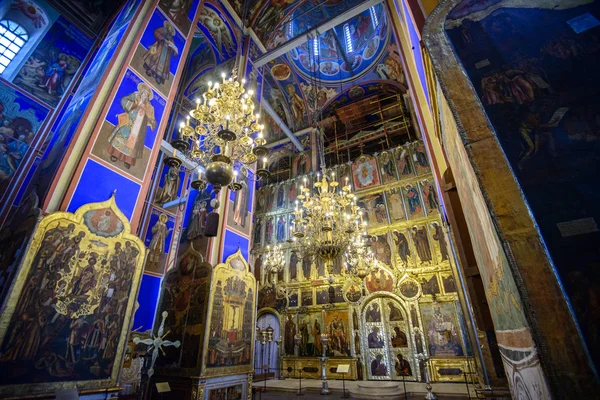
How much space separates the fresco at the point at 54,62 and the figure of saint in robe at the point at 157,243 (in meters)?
5.92

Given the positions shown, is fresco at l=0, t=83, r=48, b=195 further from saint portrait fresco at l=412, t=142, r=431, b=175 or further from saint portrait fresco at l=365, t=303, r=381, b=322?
saint portrait fresco at l=412, t=142, r=431, b=175

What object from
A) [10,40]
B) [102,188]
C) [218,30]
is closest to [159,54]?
[102,188]

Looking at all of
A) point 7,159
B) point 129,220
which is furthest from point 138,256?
point 7,159

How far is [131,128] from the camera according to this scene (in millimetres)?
4969

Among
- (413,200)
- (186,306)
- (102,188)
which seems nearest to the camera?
(102,188)

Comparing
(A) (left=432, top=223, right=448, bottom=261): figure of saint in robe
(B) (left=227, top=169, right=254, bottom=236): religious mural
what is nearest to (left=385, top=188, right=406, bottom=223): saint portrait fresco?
(A) (left=432, top=223, right=448, bottom=261): figure of saint in robe

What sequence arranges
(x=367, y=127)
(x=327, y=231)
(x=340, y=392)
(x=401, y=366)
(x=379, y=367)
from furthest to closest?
(x=367, y=127) < (x=379, y=367) < (x=401, y=366) < (x=340, y=392) < (x=327, y=231)

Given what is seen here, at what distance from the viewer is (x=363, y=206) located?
12180 mm

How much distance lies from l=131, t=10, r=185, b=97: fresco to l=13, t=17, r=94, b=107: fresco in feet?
18.9

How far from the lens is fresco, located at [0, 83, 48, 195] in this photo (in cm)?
763

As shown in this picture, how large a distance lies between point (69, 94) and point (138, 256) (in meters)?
8.66

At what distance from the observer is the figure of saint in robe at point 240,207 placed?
284 inches

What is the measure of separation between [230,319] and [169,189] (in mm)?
9348

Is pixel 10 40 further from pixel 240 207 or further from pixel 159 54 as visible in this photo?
pixel 240 207
